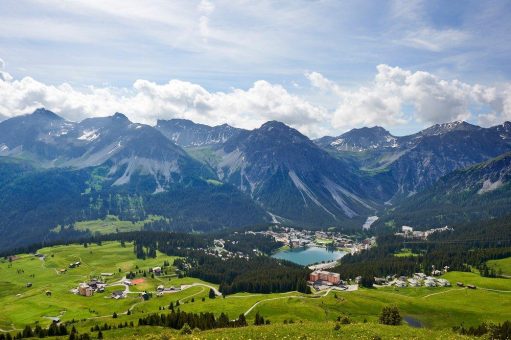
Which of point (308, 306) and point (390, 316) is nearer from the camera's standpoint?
point (390, 316)

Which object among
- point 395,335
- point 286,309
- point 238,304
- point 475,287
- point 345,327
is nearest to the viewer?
point 395,335

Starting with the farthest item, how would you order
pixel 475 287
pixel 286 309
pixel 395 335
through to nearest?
pixel 475 287, pixel 286 309, pixel 395 335

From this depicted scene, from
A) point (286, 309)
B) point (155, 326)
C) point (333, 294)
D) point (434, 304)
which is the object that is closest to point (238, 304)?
point (286, 309)

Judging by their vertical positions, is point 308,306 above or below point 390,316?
below

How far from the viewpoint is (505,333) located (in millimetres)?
75312

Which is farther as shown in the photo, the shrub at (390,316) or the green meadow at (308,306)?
the green meadow at (308,306)

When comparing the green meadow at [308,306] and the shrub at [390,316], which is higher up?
the shrub at [390,316]

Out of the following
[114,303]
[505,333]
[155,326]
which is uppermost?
[505,333]

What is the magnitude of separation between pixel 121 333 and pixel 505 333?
276 feet

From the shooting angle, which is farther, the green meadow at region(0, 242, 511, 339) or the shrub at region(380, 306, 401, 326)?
the green meadow at region(0, 242, 511, 339)

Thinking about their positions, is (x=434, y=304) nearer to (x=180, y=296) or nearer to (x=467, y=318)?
(x=467, y=318)

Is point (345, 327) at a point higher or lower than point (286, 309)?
higher

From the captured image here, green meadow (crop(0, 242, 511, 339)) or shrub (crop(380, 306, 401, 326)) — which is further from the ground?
shrub (crop(380, 306, 401, 326))

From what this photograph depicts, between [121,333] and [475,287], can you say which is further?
[475,287]
